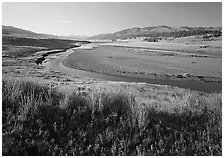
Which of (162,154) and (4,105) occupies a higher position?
(4,105)

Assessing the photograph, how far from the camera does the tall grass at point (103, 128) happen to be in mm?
4684

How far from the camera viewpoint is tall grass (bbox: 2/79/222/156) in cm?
468

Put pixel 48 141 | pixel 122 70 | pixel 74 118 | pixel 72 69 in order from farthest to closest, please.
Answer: pixel 72 69
pixel 122 70
pixel 74 118
pixel 48 141

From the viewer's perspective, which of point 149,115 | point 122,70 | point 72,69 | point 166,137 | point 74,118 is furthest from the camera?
point 72,69

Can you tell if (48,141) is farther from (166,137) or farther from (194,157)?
(194,157)

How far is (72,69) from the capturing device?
2761 centimetres

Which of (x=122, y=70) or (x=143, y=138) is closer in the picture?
(x=143, y=138)

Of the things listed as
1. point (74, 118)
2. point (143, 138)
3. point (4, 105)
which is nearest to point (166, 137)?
point (143, 138)

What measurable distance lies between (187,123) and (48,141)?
3662 millimetres

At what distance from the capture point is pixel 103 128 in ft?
17.8

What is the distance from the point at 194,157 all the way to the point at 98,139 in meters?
2.13

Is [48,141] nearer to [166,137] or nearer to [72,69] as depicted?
[166,137]

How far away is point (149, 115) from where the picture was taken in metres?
6.08

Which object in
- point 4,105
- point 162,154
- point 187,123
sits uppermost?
point 4,105
